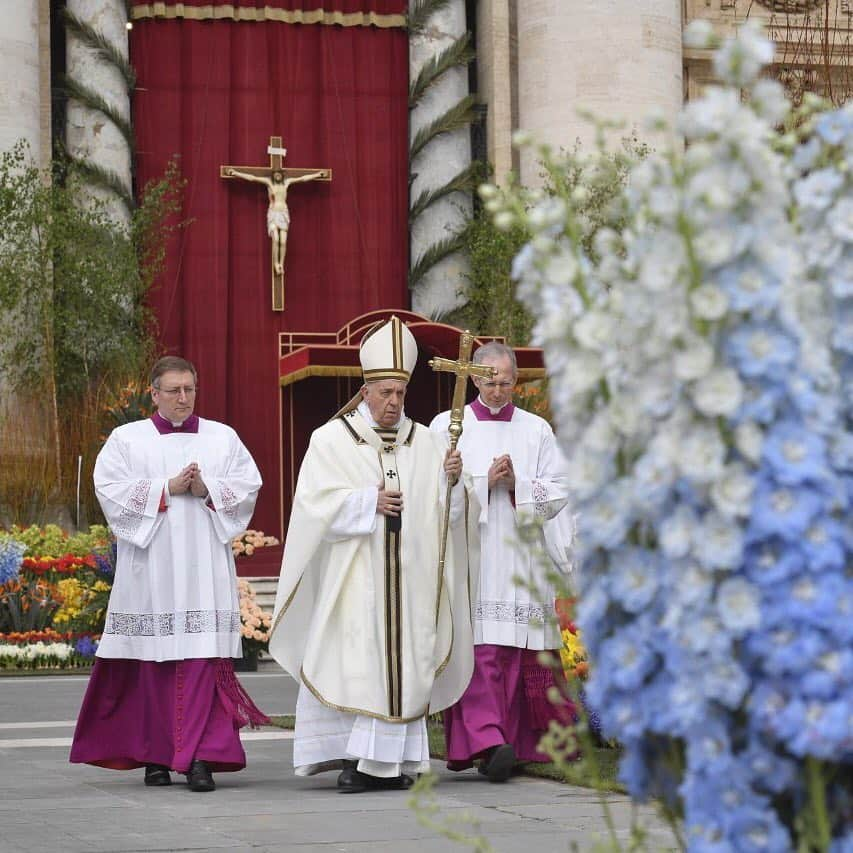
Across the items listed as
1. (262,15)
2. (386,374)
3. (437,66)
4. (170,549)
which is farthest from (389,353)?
(262,15)

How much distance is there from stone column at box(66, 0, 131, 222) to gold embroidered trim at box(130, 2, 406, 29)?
0.55 meters

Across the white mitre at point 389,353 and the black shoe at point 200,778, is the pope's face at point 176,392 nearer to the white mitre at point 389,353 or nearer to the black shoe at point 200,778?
the white mitre at point 389,353

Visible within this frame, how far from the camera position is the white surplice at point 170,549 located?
7891mm

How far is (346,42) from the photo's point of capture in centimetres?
2362

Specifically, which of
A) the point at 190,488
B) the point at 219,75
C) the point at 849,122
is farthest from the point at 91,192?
the point at 849,122

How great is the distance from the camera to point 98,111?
22.5 metres

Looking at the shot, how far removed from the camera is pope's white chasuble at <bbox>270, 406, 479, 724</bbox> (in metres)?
7.47

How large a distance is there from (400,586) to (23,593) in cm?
981

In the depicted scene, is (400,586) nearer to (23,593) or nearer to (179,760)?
(179,760)

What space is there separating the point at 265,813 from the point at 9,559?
10115mm

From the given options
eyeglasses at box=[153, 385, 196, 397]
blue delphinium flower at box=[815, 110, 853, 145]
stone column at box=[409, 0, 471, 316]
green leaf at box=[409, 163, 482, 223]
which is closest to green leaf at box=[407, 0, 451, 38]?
stone column at box=[409, 0, 471, 316]

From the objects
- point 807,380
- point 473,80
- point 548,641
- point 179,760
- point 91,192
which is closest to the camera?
point 807,380

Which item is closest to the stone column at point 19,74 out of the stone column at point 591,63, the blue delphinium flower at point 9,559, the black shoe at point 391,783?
the stone column at point 591,63

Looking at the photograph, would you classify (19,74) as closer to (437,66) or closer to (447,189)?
(437,66)
